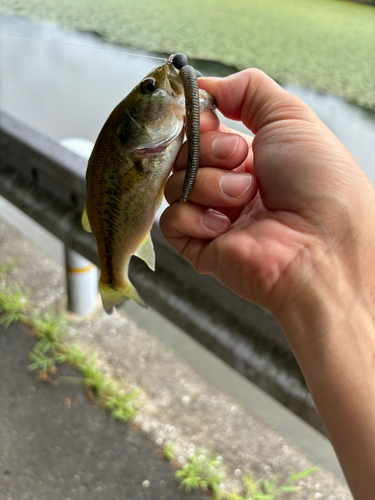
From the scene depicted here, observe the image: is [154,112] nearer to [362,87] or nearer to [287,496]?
[287,496]

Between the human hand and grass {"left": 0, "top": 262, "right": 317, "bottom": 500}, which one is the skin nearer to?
the human hand

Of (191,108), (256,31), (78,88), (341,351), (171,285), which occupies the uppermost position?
(191,108)

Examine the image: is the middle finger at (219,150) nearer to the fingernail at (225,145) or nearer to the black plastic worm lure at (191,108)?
the fingernail at (225,145)

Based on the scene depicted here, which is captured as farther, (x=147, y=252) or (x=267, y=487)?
(x=267, y=487)

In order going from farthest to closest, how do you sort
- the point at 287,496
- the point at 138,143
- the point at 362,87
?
the point at 362,87, the point at 287,496, the point at 138,143

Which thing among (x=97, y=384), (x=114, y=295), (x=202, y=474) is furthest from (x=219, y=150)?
(x=97, y=384)

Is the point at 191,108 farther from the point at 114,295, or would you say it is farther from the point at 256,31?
the point at 256,31

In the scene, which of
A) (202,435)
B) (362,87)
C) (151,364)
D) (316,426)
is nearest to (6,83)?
(362,87)
